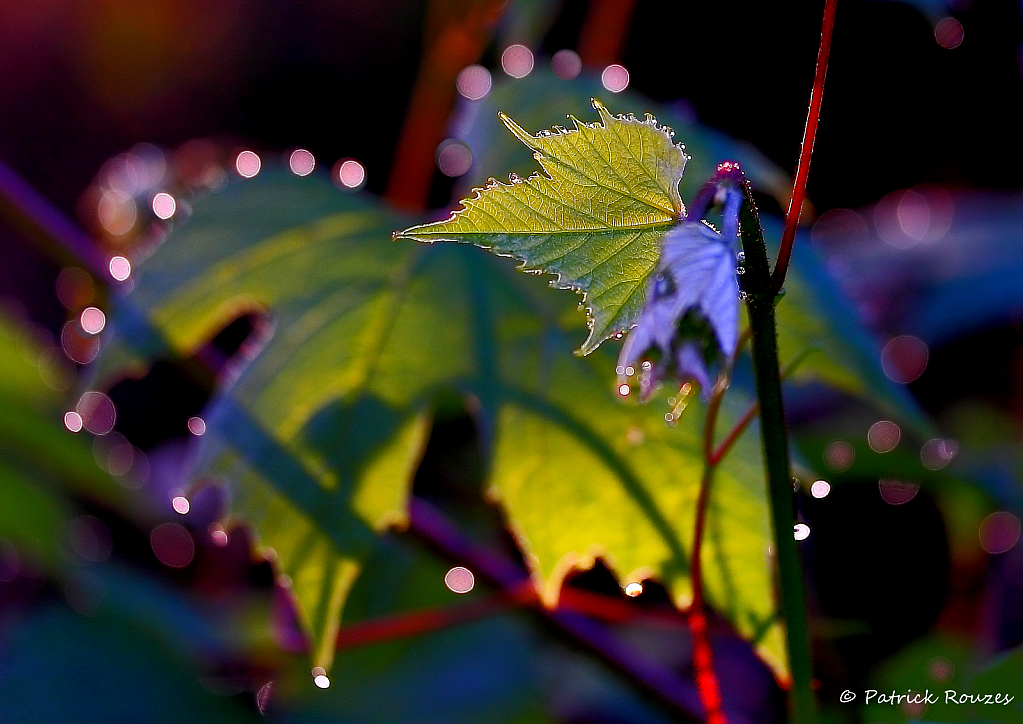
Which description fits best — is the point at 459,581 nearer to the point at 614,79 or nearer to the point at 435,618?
the point at 435,618

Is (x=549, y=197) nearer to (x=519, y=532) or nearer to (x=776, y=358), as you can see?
(x=776, y=358)

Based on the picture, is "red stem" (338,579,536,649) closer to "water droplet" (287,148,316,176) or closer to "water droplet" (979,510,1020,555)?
"water droplet" (287,148,316,176)

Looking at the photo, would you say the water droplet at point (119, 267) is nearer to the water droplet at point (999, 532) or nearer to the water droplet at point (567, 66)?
the water droplet at point (567, 66)

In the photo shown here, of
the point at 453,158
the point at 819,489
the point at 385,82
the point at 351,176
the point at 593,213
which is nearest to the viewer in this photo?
the point at 593,213

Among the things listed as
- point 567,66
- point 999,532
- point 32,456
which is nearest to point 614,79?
point 567,66

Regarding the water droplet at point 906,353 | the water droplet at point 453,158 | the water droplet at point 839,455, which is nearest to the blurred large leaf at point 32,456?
the water droplet at point 453,158

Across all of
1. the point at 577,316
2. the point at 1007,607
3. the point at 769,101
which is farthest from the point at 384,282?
the point at 769,101

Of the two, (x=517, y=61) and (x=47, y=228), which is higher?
(x=517, y=61)
